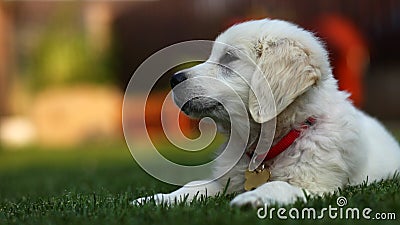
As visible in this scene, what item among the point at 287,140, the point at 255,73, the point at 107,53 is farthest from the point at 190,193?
the point at 107,53

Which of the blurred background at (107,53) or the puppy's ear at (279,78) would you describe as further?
the blurred background at (107,53)

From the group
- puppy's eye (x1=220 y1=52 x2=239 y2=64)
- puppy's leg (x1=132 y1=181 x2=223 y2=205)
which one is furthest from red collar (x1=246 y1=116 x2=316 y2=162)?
puppy's eye (x1=220 y1=52 x2=239 y2=64)

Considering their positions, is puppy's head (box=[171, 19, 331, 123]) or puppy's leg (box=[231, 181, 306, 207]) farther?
puppy's head (box=[171, 19, 331, 123])

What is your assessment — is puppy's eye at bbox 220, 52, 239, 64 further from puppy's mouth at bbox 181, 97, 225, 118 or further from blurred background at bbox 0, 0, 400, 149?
blurred background at bbox 0, 0, 400, 149

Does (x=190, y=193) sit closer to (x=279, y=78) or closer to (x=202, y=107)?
(x=202, y=107)

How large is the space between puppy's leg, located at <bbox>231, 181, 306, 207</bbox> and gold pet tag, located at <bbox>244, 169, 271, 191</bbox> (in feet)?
1.01

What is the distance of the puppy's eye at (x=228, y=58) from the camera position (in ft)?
13.4

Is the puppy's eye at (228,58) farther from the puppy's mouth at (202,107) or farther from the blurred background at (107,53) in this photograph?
the blurred background at (107,53)

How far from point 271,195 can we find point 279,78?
0.77 metres

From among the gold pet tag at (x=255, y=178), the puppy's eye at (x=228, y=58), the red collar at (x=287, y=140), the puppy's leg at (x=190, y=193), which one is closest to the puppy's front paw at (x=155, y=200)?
the puppy's leg at (x=190, y=193)

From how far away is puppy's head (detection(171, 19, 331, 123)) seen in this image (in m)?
3.76

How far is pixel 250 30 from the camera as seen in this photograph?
13.4 feet

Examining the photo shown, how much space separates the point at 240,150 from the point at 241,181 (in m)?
0.18

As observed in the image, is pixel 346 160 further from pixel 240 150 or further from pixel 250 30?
pixel 250 30
